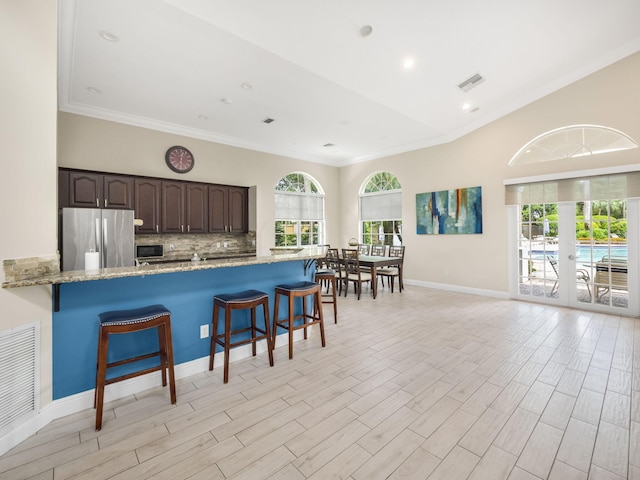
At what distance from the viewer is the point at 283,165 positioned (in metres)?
7.07

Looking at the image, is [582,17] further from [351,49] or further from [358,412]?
[358,412]

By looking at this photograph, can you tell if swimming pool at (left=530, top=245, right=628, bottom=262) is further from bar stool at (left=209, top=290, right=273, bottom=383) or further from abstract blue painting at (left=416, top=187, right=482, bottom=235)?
bar stool at (left=209, top=290, right=273, bottom=383)

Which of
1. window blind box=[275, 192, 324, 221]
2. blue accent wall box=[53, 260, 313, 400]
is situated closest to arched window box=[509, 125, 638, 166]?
window blind box=[275, 192, 324, 221]

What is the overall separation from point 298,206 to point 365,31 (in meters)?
4.70

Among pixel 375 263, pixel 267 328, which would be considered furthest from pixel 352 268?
pixel 267 328

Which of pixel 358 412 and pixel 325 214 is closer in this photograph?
pixel 358 412

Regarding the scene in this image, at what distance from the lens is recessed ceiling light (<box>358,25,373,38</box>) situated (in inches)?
123

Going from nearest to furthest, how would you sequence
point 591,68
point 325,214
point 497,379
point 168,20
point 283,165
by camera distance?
point 497,379, point 168,20, point 591,68, point 283,165, point 325,214

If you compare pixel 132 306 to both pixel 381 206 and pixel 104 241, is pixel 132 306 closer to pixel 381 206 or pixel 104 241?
pixel 104 241

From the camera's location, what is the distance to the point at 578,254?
470 cm

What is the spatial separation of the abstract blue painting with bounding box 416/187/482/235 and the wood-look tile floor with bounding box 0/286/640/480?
2.90m

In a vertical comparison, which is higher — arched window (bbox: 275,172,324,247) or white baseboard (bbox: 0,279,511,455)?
arched window (bbox: 275,172,324,247)

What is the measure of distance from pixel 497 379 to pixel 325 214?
236 inches

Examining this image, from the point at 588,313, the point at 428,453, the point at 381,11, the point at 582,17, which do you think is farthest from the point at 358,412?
the point at 582,17
